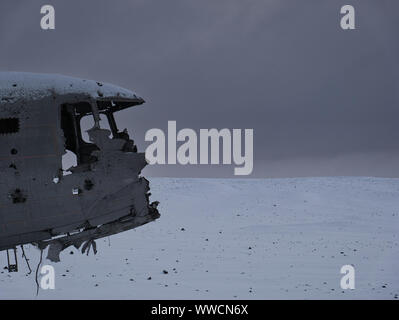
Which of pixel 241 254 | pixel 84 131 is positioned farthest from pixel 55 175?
pixel 241 254

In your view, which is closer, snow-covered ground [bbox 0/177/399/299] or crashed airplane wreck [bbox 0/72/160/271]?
crashed airplane wreck [bbox 0/72/160/271]

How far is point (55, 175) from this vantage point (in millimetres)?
7688

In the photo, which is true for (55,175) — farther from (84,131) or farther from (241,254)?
(241,254)

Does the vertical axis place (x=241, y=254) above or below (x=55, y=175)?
below

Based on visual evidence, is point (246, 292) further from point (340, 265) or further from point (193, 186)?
point (193, 186)

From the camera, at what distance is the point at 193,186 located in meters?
36.1

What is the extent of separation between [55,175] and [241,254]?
10.5 meters

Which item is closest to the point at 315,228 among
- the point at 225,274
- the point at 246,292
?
the point at 225,274

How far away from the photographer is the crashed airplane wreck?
762cm

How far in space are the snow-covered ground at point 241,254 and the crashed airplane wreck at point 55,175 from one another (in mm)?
4053

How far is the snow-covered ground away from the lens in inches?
487

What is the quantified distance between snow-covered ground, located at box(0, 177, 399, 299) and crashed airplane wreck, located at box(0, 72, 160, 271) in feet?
13.3

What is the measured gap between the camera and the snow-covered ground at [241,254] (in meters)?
12.4

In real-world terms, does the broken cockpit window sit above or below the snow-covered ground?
above
